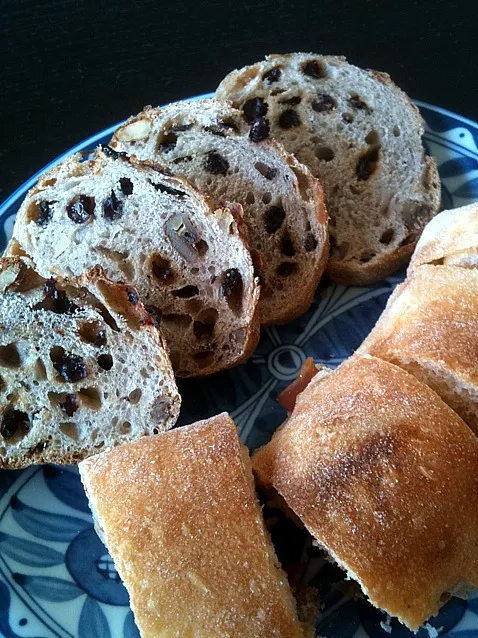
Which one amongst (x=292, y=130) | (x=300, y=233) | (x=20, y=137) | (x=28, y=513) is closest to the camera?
(x=28, y=513)

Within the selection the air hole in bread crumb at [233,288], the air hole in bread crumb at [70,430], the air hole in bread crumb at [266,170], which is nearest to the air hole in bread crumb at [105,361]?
the air hole in bread crumb at [70,430]

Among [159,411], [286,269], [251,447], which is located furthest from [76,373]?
[286,269]

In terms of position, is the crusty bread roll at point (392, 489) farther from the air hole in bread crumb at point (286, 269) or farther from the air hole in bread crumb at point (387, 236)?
the air hole in bread crumb at point (387, 236)

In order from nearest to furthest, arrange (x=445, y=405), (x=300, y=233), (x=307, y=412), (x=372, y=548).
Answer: (x=372, y=548) < (x=445, y=405) < (x=307, y=412) < (x=300, y=233)

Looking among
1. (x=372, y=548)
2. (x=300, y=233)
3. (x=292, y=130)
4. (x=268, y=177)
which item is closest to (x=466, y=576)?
(x=372, y=548)

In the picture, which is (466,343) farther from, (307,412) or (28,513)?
(28,513)

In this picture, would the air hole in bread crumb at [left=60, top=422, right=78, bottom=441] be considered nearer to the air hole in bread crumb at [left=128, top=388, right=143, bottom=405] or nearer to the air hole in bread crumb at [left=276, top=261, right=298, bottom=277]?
the air hole in bread crumb at [left=128, top=388, right=143, bottom=405]
